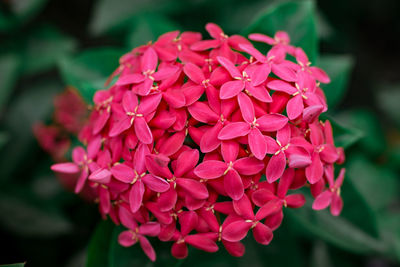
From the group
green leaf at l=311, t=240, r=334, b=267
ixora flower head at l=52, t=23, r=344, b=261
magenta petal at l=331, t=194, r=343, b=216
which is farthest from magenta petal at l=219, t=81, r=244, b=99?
green leaf at l=311, t=240, r=334, b=267

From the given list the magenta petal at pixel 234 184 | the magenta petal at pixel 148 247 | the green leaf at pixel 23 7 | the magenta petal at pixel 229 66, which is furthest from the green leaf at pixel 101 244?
the green leaf at pixel 23 7

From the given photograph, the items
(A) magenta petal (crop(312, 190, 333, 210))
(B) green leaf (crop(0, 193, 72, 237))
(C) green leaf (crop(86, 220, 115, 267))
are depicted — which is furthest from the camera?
(B) green leaf (crop(0, 193, 72, 237))

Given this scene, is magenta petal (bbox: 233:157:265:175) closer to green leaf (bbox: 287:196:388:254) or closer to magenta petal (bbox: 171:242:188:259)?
magenta petal (bbox: 171:242:188:259)

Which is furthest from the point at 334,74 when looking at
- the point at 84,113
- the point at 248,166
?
the point at 84,113

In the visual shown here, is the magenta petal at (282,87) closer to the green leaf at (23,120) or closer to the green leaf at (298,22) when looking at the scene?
the green leaf at (298,22)

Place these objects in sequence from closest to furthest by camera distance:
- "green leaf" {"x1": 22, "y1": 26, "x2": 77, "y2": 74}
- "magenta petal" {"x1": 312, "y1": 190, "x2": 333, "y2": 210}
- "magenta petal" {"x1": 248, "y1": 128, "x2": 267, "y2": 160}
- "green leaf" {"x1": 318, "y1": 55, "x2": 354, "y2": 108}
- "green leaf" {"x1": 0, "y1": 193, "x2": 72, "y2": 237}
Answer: "magenta petal" {"x1": 248, "y1": 128, "x2": 267, "y2": 160} < "magenta petal" {"x1": 312, "y1": 190, "x2": 333, "y2": 210} < "green leaf" {"x1": 318, "y1": 55, "x2": 354, "y2": 108} < "green leaf" {"x1": 0, "y1": 193, "x2": 72, "y2": 237} < "green leaf" {"x1": 22, "y1": 26, "x2": 77, "y2": 74}

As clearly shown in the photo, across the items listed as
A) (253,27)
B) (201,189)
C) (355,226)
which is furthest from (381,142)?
(201,189)

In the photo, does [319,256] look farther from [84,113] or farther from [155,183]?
[84,113]
